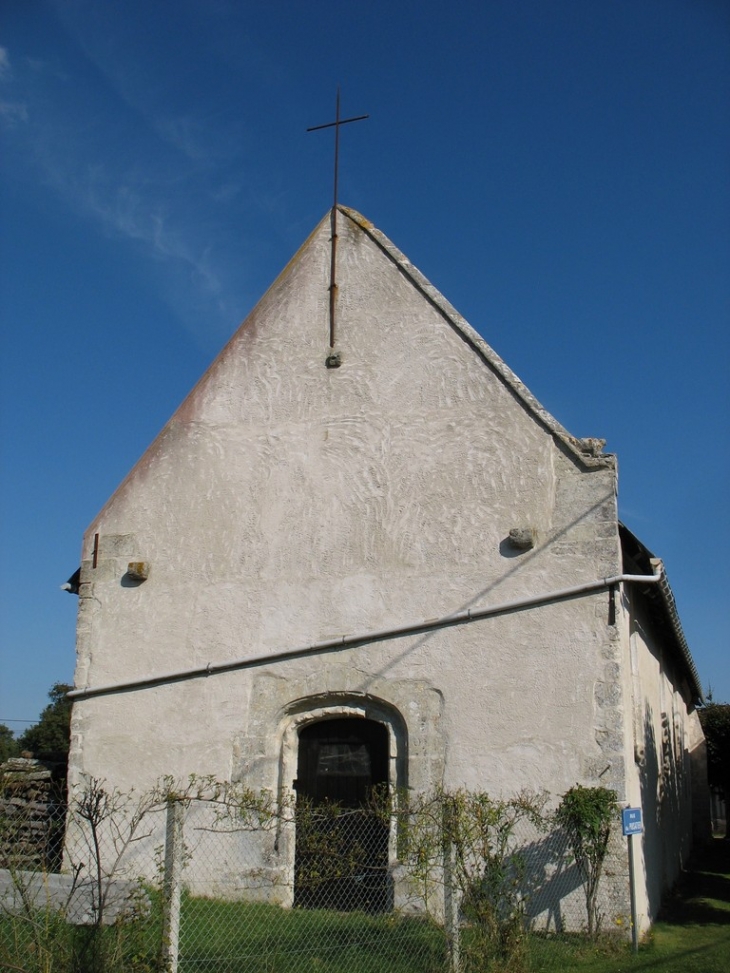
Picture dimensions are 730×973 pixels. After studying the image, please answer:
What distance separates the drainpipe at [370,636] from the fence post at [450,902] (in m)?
2.73

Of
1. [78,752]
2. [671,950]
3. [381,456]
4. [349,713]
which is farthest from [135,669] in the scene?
[671,950]

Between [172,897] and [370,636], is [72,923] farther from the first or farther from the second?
[370,636]

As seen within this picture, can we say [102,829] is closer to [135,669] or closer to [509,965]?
[135,669]

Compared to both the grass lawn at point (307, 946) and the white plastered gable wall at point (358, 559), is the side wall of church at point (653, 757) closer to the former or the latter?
the grass lawn at point (307, 946)

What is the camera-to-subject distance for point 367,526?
10.2m

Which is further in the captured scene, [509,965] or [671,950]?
[671,950]

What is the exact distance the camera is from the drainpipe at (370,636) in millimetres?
9188

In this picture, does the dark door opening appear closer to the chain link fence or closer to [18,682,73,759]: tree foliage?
the chain link fence

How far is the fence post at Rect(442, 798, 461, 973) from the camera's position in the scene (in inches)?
261

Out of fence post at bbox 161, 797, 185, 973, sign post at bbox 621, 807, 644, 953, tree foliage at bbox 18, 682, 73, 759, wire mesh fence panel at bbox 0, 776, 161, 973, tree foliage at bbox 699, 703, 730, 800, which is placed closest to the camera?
wire mesh fence panel at bbox 0, 776, 161, 973

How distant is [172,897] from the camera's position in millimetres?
5516

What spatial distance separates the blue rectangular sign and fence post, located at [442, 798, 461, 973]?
201 centimetres

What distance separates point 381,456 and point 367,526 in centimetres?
81

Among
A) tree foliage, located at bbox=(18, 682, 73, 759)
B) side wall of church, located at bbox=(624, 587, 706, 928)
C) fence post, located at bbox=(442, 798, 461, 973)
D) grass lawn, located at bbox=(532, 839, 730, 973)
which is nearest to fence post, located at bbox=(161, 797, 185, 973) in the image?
fence post, located at bbox=(442, 798, 461, 973)
